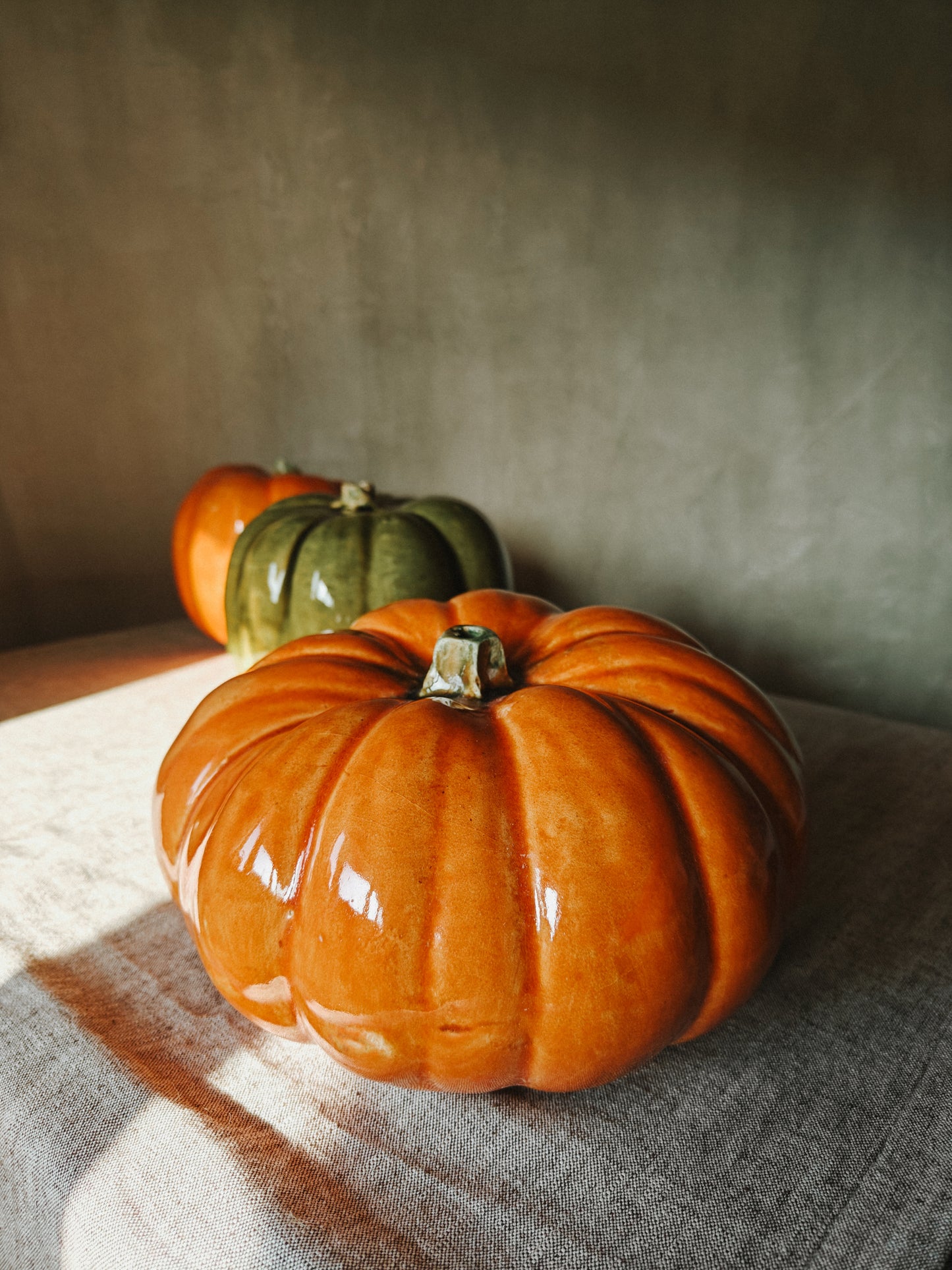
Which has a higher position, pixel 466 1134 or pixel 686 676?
pixel 686 676

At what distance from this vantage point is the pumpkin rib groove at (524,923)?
1.61 feet

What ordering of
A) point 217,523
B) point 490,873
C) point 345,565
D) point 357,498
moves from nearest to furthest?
1. point 490,873
2. point 345,565
3. point 357,498
4. point 217,523

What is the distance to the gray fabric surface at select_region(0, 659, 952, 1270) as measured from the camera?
0.49 m

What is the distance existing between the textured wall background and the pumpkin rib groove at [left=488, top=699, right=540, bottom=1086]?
1.68 metres

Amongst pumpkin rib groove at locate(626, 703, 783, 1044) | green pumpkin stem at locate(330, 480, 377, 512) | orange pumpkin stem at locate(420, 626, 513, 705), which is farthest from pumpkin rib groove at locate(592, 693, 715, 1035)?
green pumpkin stem at locate(330, 480, 377, 512)

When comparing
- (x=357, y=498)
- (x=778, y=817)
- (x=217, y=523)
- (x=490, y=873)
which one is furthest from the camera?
(x=217, y=523)

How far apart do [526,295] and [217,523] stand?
1074 mm

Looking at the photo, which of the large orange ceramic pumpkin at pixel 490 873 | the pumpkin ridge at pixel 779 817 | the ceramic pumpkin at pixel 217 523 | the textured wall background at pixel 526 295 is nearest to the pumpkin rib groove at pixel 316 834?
the large orange ceramic pumpkin at pixel 490 873

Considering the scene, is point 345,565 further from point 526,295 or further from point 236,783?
point 526,295

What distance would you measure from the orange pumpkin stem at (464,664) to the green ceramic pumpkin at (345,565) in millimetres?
570

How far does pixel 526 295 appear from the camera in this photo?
2189 mm

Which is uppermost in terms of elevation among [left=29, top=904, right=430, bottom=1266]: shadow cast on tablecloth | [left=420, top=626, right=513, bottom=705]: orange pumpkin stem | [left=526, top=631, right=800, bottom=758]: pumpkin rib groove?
[left=420, top=626, right=513, bottom=705]: orange pumpkin stem

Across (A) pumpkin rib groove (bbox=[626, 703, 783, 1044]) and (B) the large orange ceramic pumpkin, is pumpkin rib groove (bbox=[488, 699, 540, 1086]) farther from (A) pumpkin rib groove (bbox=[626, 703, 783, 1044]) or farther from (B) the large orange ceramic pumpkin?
(A) pumpkin rib groove (bbox=[626, 703, 783, 1044])

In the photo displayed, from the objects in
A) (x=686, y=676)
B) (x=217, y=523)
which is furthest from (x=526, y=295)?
(x=686, y=676)
